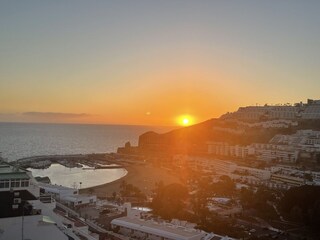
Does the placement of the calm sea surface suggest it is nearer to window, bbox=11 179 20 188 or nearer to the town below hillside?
the town below hillside

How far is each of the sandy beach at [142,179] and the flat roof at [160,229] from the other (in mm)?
6759

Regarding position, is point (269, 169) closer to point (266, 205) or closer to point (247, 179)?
point (247, 179)

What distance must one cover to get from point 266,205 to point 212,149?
1736 centimetres

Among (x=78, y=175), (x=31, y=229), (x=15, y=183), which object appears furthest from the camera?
(x=78, y=175)

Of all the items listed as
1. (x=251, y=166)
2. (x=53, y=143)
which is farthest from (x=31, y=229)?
(x=53, y=143)

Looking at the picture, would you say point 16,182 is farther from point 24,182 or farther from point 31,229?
point 31,229

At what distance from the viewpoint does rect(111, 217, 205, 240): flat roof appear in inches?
424

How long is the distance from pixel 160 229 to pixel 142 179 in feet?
41.5

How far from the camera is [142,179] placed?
78.3ft

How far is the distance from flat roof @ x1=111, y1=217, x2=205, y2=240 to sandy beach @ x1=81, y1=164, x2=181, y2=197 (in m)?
6.76

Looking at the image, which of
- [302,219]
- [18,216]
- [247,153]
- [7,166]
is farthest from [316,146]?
[18,216]

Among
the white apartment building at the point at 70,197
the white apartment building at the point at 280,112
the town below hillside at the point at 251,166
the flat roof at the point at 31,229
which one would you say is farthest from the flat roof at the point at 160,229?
the white apartment building at the point at 280,112

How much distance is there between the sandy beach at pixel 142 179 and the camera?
66.2ft

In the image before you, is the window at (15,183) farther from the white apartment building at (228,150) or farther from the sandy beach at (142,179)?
the white apartment building at (228,150)
